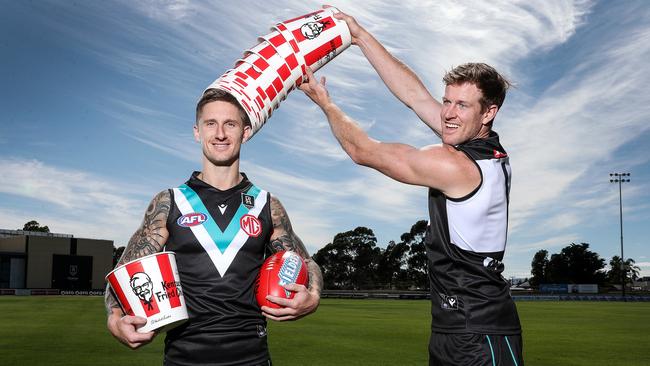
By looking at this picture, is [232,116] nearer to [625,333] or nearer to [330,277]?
[625,333]

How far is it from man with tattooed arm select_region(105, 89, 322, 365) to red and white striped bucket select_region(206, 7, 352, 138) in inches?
7.6

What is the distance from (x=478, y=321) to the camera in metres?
4.62

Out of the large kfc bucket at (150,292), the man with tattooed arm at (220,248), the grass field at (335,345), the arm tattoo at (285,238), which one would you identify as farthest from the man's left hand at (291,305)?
the grass field at (335,345)

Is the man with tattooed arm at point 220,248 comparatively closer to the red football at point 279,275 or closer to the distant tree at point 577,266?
the red football at point 279,275

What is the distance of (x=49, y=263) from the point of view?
87.6m

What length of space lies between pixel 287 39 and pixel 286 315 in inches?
85.4

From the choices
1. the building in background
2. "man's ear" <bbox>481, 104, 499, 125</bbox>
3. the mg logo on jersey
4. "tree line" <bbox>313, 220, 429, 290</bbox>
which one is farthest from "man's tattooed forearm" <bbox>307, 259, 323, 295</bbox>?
"tree line" <bbox>313, 220, 429, 290</bbox>

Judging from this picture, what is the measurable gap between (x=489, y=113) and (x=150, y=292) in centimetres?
309

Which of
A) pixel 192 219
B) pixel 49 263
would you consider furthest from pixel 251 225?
pixel 49 263

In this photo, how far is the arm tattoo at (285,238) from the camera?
4.94 metres

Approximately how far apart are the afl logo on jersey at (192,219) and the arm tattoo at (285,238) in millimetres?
602

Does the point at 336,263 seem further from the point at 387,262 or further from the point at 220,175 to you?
the point at 220,175

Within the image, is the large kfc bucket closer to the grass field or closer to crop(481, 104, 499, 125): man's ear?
crop(481, 104, 499, 125): man's ear

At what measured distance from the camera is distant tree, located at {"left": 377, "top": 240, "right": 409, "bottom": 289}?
11681cm
